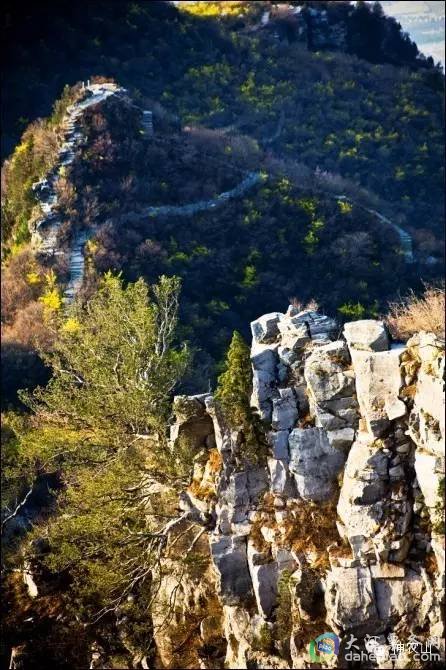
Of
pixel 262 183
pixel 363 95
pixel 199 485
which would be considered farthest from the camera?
pixel 363 95

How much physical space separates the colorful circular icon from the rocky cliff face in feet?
0.55

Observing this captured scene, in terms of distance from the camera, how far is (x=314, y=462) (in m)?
17.8

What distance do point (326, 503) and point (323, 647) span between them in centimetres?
303

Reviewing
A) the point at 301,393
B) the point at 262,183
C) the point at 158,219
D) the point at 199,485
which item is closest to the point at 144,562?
the point at 199,485

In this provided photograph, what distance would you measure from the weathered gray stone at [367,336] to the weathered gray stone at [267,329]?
2.76 meters

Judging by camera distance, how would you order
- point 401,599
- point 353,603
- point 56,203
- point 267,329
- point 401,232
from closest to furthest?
point 401,599 < point 353,603 < point 267,329 < point 56,203 < point 401,232

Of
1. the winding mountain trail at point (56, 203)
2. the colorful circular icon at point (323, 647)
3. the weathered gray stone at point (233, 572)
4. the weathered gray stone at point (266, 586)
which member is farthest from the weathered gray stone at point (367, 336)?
the winding mountain trail at point (56, 203)

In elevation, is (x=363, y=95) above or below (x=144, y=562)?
above

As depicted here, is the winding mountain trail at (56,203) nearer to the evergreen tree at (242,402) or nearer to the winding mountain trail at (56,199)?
the winding mountain trail at (56,199)

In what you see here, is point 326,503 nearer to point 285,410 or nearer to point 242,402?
point 285,410

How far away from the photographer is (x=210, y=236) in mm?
49906

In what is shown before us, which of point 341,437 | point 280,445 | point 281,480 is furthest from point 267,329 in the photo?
point 281,480

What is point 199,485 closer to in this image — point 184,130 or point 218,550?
point 218,550

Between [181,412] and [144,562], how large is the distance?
412 cm
